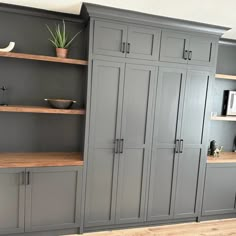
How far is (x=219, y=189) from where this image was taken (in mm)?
3123

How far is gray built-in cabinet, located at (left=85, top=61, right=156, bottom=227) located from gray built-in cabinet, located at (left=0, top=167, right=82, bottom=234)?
0.18 metres

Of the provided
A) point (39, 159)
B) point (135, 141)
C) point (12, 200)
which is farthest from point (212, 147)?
point (12, 200)

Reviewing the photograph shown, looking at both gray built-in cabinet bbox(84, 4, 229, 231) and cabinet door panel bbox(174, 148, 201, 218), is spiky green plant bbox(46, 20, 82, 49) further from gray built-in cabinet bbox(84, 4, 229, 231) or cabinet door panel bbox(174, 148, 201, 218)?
cabinet door panel bbox(174, 148, 201, 218)

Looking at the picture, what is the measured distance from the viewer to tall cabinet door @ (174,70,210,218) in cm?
286

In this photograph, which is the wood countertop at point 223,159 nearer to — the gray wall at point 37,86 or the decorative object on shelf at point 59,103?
the gray wall at point 37,86

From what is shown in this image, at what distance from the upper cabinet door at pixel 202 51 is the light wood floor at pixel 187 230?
2.05 m

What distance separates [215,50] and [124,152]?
1681 mm

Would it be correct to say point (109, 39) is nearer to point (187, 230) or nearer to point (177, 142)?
point (177, 142)

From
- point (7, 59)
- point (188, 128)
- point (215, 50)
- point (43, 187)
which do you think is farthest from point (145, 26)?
point (43, 187)

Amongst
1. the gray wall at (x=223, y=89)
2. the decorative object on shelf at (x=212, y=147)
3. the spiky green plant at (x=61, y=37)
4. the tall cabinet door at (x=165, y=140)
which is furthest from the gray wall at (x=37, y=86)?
the gray wall at (x=223, y=89)

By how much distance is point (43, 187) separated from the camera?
247 centimetres

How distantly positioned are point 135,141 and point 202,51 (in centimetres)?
136

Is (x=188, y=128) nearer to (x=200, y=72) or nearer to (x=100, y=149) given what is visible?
(x=200, y=72)

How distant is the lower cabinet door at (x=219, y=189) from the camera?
10.0 feet
